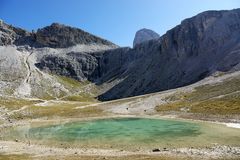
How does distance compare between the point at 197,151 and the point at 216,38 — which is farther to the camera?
the point at 216,38

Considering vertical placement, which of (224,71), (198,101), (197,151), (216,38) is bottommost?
(197,151)

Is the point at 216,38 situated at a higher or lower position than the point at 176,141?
higher

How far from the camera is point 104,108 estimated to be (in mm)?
128125

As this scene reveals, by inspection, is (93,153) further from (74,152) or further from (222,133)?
(222,133)

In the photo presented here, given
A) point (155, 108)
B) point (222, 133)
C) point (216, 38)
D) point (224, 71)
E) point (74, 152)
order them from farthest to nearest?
point (216, 38), point (224, 71), point (155, 108), point (222, 133), point (74, 152)

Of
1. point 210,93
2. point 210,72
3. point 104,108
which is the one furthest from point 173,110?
point 210,72

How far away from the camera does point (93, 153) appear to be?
1738 inches

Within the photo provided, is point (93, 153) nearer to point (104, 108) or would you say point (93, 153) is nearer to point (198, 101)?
point (198, 101)

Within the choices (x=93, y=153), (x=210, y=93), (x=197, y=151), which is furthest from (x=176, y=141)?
(x=210, y=93)

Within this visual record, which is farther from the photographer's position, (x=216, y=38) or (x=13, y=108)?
(x=216, y=38)

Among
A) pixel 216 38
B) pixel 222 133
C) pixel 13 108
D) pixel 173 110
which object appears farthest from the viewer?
pixel 216 38

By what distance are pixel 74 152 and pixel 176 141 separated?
15416mm

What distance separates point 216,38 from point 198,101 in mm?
95584

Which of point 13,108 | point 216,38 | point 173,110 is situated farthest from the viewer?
point 216,38
